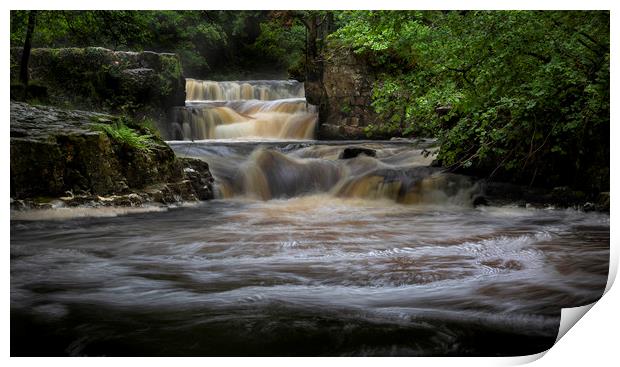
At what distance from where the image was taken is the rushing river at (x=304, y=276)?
190cm

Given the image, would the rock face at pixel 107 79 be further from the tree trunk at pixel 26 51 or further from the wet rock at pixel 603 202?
the wet rock at pixel 603 202

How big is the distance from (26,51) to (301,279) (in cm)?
265

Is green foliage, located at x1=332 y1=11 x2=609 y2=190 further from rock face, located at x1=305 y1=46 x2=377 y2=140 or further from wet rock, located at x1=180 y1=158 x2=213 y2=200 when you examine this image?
rock face, located at x1=305 y1=46 x2=377 y2=140

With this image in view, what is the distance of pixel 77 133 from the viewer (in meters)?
4.42

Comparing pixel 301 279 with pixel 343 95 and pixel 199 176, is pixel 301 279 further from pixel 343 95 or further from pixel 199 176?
pixel 343 95

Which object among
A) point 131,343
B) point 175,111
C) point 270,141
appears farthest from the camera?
point 175,111

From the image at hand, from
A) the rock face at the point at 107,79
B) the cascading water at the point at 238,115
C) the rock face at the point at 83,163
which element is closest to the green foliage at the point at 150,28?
the rock face at the point at 107,79

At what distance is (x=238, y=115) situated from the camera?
8195 millimetres

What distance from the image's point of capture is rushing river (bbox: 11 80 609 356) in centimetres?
190

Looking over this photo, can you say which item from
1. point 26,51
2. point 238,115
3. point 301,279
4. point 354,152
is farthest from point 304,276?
point 238,115

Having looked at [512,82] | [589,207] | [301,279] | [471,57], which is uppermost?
[471,57]
